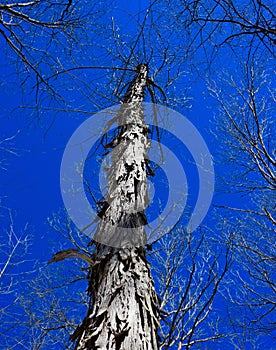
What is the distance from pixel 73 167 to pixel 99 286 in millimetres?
3499

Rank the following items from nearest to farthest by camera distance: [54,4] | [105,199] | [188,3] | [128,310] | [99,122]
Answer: [128,310], [188,3], [105,199], [54,4], [99,122]

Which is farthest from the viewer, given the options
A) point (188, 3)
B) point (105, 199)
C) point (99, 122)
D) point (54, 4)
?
point (99, 122)

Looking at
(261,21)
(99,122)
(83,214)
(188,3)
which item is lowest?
(261,21)

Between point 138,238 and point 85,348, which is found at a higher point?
point 138,238

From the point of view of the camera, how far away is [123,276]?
62.6 inches

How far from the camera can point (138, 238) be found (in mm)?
1829

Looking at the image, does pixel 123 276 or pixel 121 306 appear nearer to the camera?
pixel 121 306

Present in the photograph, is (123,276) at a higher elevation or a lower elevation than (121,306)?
higher

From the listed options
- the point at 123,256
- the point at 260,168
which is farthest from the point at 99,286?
the point at 260,168

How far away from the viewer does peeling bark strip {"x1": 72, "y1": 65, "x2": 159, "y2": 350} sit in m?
1.33

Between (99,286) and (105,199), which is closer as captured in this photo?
(99,286)

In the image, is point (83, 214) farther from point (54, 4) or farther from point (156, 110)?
point (54, 4)

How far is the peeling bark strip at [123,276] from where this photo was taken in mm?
1326

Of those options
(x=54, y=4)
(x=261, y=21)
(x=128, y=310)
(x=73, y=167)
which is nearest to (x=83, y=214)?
(x=73, y=167)
